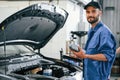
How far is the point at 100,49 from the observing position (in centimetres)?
260

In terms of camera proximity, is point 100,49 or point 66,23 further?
point 66,23

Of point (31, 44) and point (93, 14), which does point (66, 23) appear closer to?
point (31, 44)

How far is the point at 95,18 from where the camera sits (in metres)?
2.63

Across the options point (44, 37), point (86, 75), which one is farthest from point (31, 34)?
point (86, 75)

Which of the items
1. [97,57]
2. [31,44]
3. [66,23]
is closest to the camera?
[97,57]

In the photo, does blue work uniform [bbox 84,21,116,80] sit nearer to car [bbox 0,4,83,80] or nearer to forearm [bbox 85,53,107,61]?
forearm [bbox 85,53,107,61]

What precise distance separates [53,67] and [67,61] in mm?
333

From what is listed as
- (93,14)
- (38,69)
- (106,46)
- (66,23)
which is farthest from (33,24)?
(66,23)

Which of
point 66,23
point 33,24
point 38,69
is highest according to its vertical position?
point 66,23

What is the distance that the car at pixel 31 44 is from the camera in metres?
3.29

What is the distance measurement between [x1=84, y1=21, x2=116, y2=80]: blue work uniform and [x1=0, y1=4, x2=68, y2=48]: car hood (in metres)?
0.89

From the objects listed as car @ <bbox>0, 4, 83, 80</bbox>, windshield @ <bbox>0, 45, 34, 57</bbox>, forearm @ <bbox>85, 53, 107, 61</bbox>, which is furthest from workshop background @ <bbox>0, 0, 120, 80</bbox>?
forearm @ <bbox>85, 53, 107, 61</bbox>

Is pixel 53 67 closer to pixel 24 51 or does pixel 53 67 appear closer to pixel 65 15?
pixel 24 51

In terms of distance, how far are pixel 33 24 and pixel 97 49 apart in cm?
129
